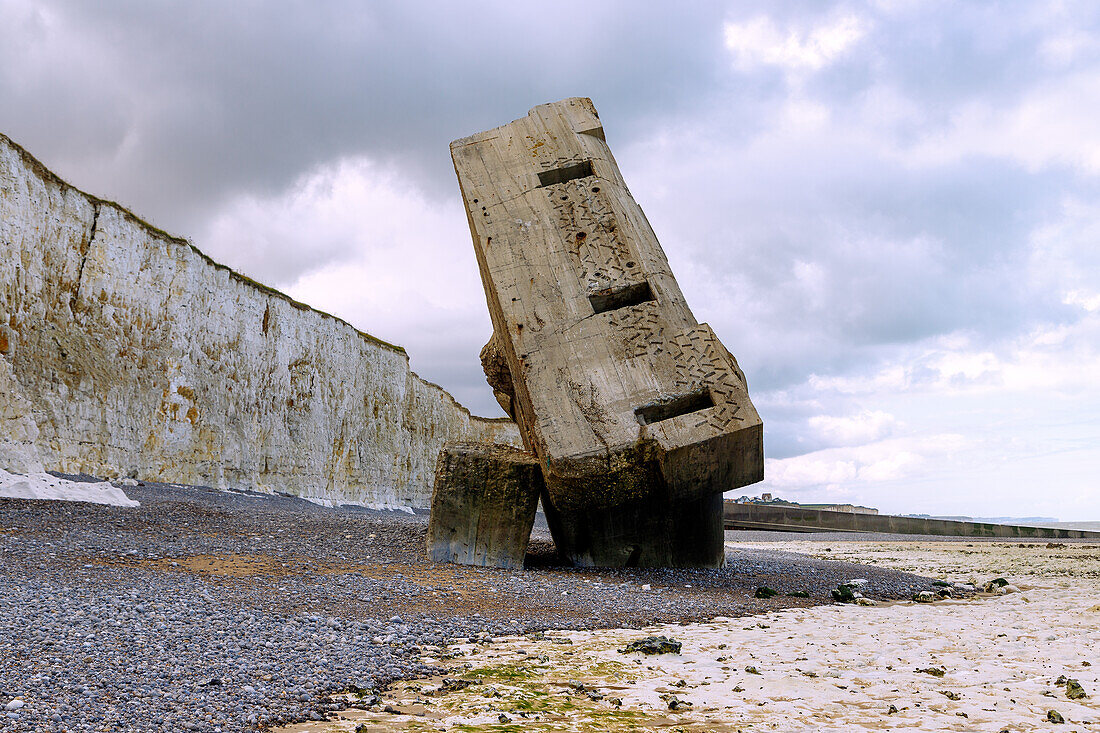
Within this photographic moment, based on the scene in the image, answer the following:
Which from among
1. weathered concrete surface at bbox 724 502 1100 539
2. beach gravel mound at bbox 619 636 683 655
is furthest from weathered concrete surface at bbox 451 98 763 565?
weathered concrete surface at bbox 724 502 1100 539

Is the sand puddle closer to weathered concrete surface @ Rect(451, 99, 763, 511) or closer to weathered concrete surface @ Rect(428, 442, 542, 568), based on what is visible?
weathered concrete surface @ Rect(451, 99, 763, 511)

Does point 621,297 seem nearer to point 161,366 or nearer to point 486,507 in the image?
point 486,507

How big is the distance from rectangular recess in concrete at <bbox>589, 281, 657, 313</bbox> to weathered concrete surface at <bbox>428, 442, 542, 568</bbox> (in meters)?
1.60

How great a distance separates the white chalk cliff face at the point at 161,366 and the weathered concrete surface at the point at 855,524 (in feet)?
44.2

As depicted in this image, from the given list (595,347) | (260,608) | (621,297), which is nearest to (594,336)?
(595,347)

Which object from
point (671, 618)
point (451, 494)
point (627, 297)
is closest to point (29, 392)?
point (451, 494)

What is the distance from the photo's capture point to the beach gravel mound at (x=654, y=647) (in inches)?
152

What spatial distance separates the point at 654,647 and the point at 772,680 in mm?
769

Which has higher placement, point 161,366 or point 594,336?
point 161,366

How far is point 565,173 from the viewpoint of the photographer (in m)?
8.34

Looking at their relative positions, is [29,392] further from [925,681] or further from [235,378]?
[925,681]

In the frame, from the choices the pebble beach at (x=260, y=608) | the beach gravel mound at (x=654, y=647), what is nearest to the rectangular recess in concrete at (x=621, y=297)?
the pebble beach at (x=260, y=608)

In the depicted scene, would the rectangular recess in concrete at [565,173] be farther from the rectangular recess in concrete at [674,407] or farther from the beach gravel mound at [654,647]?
the beach gravel mound at [654,647]

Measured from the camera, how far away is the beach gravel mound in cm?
386
